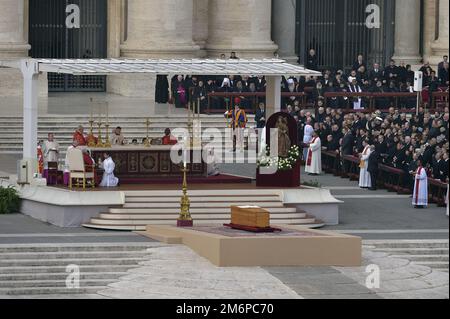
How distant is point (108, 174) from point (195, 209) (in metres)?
2.91

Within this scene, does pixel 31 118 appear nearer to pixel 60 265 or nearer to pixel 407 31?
pixel 60 265

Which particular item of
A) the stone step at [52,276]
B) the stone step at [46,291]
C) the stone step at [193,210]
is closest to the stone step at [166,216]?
the stone step at [193,210]

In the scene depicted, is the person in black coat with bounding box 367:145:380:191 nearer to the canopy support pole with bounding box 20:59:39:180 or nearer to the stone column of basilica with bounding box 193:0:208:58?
the canopy support pole with bounding box 20:59:39:180

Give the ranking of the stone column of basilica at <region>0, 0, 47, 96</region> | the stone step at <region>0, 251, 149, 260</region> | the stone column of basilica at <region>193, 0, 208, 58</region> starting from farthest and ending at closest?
the stone column of basilica at <region>193, 0, 208, 58</region>
the stone column of basilica at <region>0, 0, 47, 96</region>
the stone step at <region>0, 251, 149, 260</region>

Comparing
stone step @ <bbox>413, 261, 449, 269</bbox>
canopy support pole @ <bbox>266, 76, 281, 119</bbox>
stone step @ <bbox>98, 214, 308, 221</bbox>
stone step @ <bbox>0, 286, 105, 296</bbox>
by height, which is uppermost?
canopy support pole @ <bbox>266, 76, 281, 119</bbox>

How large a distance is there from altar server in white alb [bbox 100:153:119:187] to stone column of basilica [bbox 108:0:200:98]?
68.0 ft

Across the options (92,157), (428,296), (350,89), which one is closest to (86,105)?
(350,89)

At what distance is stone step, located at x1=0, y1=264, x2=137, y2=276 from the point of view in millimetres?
49219

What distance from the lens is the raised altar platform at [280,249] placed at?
163 feet

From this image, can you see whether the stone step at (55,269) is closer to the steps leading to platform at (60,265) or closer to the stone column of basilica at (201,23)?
the steps leading to platform at (60,265)

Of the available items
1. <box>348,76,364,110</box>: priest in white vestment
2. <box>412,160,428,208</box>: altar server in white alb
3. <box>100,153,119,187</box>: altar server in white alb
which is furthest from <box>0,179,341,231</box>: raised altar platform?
<box>348,76,364,110</box>: priest in white vestment

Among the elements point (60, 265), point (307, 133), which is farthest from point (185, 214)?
point (307, 133)

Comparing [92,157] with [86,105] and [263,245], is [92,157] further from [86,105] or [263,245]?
[86,105]

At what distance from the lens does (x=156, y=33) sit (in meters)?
77.8
